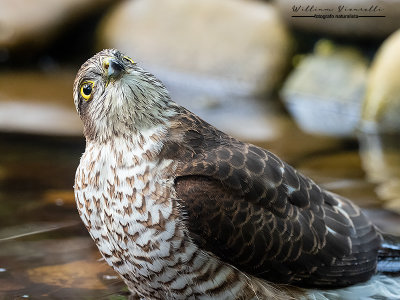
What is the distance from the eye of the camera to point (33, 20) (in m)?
10.3

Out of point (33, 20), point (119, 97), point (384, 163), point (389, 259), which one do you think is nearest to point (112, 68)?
point (119, 97)

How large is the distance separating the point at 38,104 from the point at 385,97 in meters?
3.84

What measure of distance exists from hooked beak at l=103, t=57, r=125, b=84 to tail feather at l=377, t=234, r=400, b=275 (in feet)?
6.72

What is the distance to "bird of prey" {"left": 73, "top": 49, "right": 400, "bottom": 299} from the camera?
13.9 feet

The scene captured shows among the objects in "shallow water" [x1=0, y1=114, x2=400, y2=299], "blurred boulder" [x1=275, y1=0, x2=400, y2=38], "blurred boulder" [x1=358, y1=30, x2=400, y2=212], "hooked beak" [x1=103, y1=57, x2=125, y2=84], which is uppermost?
"blurred boulder" [x1=275, y1=0, x2=400, y2=38]

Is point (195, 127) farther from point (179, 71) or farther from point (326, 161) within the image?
point (179, 71)

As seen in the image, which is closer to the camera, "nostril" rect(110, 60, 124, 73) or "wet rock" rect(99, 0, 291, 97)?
"nostril" rect(110, 60, 124, 73)

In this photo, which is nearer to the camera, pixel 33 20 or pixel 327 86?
pixel 327 86

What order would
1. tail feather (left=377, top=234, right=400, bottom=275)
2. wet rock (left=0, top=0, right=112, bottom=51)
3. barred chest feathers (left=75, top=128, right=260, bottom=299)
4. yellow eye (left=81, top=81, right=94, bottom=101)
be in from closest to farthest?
barred chest feathers (left=75, top=128, right=260, bottom=299) < yellow eye (left=81, top=81, right=94, bottom=101) < tail feather (left=377, top=234, right=400, bottom=275) < wet rock (left=0, top=0, right=112, bottom=51)

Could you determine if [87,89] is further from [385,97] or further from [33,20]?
[33,20]

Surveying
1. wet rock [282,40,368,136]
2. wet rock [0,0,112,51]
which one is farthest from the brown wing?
wet rock [0,0,112,51]

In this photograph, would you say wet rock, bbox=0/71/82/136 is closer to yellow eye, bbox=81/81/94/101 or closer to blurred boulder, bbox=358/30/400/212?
A: blurred boulder, bbox=358/30/400/212

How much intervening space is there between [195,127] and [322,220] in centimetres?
98

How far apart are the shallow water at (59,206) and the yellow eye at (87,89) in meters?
1.33
